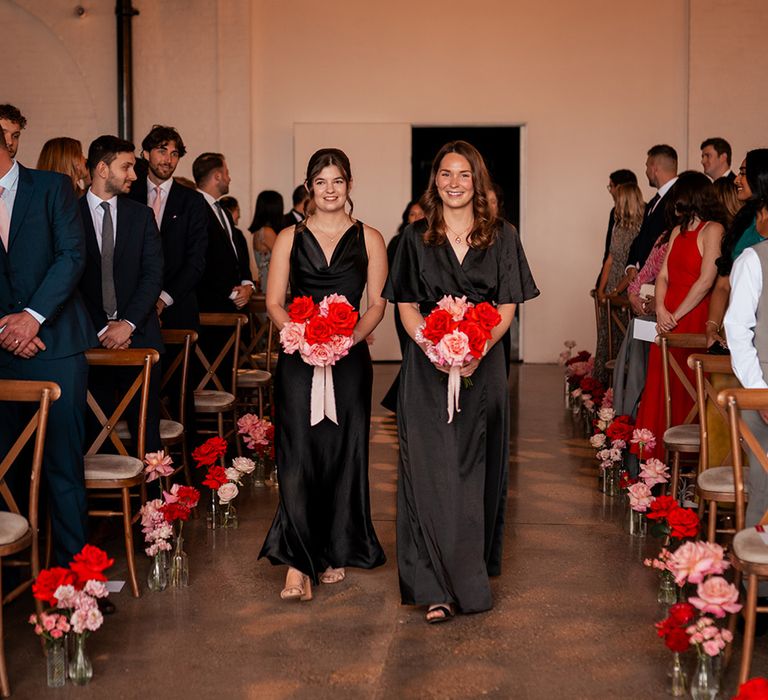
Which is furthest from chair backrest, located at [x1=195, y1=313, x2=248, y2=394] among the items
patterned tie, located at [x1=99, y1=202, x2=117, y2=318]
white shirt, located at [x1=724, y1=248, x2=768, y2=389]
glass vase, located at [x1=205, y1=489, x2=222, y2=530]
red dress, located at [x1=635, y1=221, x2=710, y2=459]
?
white shirt, located at [x1=724, y1=248, x2=768, y2=389]

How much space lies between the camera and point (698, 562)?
11.0 feet

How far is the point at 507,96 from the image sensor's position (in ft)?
40.7

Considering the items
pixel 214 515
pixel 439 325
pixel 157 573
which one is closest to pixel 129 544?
pixel 157 573

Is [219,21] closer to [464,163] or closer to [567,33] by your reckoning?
[567,33]

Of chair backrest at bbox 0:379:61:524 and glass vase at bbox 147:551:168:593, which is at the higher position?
chair backrest at bbox 0:379:61:524

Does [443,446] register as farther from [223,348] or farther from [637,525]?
[223,348]

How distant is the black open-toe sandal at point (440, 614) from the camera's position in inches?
163

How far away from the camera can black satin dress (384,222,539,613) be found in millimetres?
4227

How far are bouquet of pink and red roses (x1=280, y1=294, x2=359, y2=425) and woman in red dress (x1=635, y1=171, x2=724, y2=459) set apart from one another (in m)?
2.26

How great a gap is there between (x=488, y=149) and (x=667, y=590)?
9.02 meters

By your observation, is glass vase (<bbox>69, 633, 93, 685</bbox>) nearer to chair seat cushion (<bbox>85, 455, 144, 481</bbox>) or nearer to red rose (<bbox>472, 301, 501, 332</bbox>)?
chair seat cushion (<bbox>85, 455, 144, 481</bbox>)

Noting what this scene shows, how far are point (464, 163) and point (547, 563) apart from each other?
1.92m

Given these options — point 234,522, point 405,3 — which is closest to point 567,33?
point 405,3

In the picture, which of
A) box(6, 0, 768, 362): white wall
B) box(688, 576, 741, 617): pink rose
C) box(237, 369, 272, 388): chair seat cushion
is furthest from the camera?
box(6, 0, 768, 362): white wall
